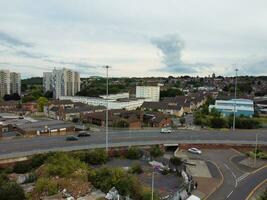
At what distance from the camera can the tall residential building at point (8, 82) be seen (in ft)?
347

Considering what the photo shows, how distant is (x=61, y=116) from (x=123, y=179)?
42.1 metres

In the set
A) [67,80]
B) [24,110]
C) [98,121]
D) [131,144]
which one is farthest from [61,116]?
[67,80]

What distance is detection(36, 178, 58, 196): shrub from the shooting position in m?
18.5

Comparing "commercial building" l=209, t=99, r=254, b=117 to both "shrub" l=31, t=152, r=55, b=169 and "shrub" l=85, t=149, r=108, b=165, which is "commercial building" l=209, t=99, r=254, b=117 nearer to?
"shrub" l=85, t=149, r=108, b=165

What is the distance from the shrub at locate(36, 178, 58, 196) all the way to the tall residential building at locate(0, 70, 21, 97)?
95423 millimetres

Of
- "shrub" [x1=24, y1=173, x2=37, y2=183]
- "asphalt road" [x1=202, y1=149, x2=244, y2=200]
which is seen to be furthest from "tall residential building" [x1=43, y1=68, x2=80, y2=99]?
"shrub" [x1=24, y1=173, x2=37, y2=183]

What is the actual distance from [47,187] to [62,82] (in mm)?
89844

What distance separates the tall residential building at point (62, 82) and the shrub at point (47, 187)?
283 ft

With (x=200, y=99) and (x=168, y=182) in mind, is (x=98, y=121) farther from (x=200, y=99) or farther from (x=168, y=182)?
(x=200, y=99)

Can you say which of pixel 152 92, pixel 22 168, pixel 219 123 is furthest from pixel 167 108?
pixel 22 168

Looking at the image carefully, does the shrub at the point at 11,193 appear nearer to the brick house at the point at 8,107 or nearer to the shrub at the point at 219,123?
the shrub at the point at 219,123

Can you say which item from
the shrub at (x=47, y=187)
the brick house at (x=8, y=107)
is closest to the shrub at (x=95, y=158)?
the shrub at (x=47, y=187)

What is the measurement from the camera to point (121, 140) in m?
35.6

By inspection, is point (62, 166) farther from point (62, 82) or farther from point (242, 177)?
point (62, 82)
